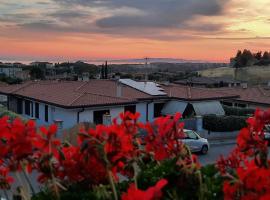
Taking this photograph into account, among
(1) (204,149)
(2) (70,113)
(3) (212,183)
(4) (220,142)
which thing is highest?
(3) (212,183)

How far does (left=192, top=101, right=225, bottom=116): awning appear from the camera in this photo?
3052 centimetres

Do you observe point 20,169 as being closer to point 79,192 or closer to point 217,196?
point 79,192

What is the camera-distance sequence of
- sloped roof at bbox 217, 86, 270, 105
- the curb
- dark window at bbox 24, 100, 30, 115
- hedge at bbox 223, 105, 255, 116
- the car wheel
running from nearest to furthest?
1. the car wheel
2. the curb
3. dark window at bbox 24, 100, 30, 115
4. hedge at bbox 223, 105, 255, 116
5. sloped roof at bbox 217, 86, 270, 105

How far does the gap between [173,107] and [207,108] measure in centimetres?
249

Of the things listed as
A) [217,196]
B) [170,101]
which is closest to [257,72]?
[170,101]

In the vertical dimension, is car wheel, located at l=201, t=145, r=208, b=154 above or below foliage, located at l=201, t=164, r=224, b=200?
below

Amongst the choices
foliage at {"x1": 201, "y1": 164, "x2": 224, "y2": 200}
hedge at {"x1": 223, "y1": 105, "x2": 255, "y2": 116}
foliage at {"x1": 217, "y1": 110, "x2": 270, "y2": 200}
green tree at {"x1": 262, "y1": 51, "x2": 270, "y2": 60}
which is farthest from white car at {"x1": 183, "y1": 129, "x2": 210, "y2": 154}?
green tree at {"x1": 262, "y1": 51, "x2": 270, "y2": 60}

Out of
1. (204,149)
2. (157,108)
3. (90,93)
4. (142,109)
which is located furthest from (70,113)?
(204,149)

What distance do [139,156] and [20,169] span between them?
0.71m

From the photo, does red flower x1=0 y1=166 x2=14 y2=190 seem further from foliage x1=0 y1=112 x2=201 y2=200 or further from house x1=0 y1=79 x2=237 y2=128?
house x1=0 y1=79 x2=237 y2=128

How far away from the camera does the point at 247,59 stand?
362 feet

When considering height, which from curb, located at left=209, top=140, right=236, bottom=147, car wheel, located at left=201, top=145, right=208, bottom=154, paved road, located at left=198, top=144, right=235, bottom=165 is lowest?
curb, located at left=209, top=140, right=236, bottom=147

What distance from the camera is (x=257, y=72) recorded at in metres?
103

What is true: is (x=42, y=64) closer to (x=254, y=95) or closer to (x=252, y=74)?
Result: (x=252, y=74)
